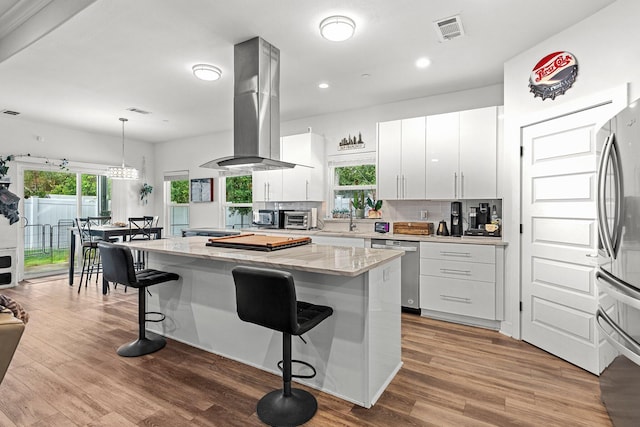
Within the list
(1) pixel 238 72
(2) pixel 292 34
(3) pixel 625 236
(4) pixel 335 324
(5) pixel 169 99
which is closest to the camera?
(3) pixel 625 236

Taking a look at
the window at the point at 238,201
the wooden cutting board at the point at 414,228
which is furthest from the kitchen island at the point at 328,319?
the window at the point at 238,201

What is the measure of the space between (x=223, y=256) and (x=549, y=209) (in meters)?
2.68

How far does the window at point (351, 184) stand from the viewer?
4852mm

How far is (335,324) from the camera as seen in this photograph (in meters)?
2.18

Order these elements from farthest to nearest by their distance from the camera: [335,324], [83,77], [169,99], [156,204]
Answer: [156,204], [169,99], [83,77], [335,324]

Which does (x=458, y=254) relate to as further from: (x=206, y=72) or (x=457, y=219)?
(x=206, y=72)

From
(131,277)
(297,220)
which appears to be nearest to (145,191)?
(297,220)

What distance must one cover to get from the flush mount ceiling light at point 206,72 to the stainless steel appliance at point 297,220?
2.14 metres

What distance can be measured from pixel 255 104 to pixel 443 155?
2185 millimetres

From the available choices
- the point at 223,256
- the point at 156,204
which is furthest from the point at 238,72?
the point at 156,204

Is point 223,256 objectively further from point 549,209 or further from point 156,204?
point 156,204

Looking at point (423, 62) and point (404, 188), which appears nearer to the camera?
point (423, 62)

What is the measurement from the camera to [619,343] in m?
1.69

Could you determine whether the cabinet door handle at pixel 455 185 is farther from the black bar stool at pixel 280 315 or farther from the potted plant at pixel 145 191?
the potted plant at pixel 145 191
